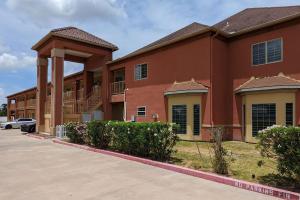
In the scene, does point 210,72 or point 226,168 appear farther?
point 210,72

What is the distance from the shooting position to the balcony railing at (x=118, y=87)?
26.3 m

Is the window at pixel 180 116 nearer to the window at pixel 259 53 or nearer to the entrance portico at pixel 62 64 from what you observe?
the window at pixel 259 53

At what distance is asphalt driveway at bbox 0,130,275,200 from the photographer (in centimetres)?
685

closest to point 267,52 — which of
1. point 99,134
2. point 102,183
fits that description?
point 99,134

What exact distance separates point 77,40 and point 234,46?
13.9 m

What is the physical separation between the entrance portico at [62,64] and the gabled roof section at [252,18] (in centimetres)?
1131

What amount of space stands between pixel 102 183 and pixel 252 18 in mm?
16422

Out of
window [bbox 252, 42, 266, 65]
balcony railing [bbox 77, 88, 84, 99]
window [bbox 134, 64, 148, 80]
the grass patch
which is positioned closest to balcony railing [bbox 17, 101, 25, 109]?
balcony railing [bbox 77, 88, 84, 99]

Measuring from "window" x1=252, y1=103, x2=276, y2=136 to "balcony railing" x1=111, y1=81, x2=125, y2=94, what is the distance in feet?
41.7

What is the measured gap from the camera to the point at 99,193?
6984mm

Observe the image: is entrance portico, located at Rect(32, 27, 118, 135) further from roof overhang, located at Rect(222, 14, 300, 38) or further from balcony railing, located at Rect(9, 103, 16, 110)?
balcony railing, located at Rect(9, 103, 16, 110)

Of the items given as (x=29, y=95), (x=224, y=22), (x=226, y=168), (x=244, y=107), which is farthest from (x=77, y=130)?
(x=29, y=95)

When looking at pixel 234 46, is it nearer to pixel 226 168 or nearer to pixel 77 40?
pixel 226 168

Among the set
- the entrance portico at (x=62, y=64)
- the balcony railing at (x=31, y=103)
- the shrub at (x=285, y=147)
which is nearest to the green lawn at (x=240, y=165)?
the shrub at (x=285, y=147)
